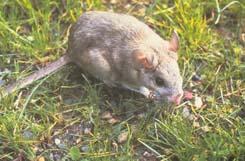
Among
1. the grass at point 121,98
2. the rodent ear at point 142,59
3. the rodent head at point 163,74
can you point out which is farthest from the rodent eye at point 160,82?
the grass at point 121,98

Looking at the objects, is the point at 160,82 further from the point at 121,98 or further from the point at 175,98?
the point at 121,98

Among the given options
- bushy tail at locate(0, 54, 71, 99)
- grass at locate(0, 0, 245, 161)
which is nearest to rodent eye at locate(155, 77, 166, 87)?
Answer: grass at locate(0, 0, 245, 161)

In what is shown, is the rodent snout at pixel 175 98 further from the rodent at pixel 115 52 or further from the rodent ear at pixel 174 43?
the rodent ear at pixel 174 43

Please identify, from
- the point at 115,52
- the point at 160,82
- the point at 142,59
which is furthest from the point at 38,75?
the point at 160,82

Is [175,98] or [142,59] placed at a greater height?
[142,59]

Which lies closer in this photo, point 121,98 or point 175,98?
point 175,98

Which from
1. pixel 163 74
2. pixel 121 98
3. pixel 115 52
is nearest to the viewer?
pixel 163 74

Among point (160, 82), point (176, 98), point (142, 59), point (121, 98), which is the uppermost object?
point (142, 59)
